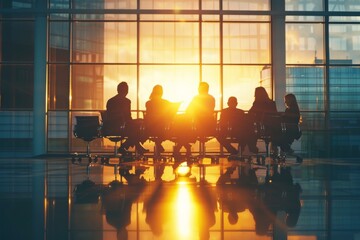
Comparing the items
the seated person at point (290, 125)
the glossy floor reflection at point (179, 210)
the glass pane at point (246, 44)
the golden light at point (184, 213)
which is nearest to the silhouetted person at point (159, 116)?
the seated person at point (290, 125)

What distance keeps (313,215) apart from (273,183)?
219 centimetres

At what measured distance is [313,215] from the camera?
3.24 m

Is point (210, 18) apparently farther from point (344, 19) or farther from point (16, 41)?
point (16, 41)

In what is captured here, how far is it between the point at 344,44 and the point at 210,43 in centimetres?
357

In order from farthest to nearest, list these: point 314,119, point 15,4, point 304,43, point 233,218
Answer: point 15,4 < point 304,43 < point 314,119 < point 233,218

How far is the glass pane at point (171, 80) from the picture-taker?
1273 centimetres


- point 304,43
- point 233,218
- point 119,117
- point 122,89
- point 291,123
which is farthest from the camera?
point 304,43

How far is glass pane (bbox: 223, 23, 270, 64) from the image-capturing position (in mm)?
12789

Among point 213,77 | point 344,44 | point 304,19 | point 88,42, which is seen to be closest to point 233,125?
point 213,77

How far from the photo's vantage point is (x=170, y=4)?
12984 millimetres

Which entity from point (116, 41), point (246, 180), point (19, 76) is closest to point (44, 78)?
point (19, 76)

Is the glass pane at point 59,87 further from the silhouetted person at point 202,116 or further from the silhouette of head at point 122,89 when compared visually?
the silhouetted person at point 202,116

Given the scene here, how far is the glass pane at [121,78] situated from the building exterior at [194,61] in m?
0.03

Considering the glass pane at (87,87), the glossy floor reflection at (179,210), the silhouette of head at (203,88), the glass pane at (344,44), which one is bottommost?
the glossy floor reflection at (179,210)
